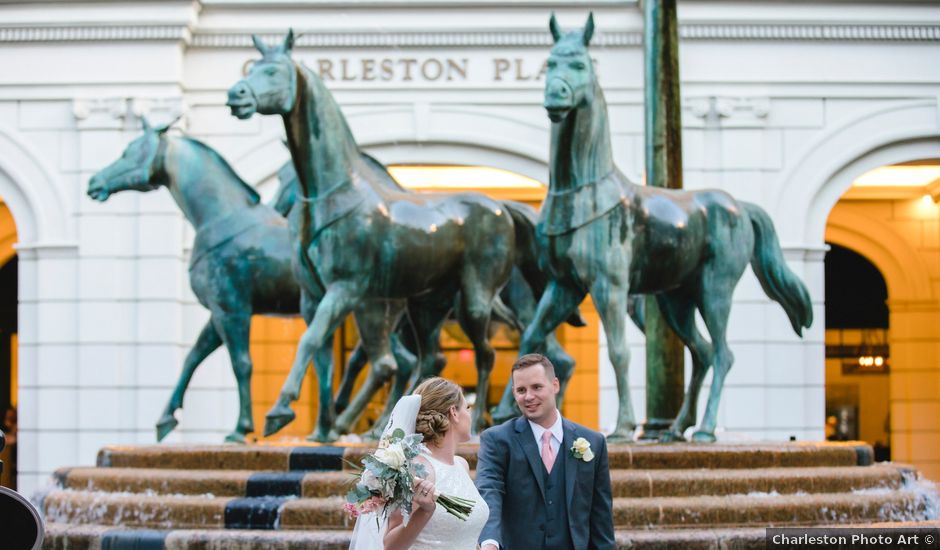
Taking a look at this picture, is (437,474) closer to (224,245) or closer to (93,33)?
(224,245)

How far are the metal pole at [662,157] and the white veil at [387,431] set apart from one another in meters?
6.36

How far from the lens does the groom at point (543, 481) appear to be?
5.77m

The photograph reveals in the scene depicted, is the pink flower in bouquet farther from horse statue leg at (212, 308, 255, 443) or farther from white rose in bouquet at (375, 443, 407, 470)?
horse statue leg at (212, 308, 255, 443)

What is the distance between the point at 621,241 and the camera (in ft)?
33.9

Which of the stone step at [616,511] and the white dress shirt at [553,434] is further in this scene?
the stone step at [616,511]

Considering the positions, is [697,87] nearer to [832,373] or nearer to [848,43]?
[848,43]

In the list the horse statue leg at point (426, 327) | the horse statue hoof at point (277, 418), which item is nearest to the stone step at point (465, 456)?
the horse statue hoof at point (277, 418)

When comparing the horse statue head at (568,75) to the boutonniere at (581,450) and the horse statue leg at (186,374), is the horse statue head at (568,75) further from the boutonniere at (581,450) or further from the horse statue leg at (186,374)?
the boutonniere at (581,450)

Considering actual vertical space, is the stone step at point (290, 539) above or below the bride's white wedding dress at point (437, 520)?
below

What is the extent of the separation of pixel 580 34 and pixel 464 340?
1359 centimetres

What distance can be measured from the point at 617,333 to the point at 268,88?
9.68ft

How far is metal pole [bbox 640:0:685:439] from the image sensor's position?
11734 mm

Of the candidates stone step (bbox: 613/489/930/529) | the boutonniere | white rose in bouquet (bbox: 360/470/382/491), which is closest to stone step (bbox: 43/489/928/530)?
stone step (bbox: 613/489/930/529)

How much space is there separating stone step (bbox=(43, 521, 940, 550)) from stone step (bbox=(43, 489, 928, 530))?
127mm
